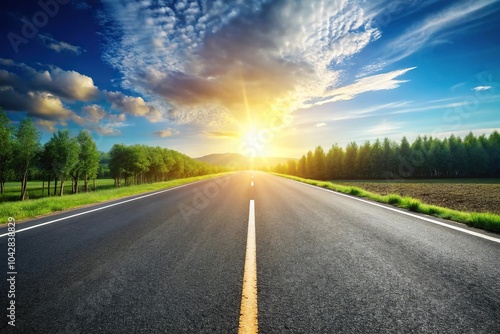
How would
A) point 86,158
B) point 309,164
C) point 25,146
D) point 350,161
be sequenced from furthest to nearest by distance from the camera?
point 309,164
point 350,161
point 86,158
point 25,146

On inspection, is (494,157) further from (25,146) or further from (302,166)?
(25,146)

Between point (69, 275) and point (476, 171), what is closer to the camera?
point (69, 275)

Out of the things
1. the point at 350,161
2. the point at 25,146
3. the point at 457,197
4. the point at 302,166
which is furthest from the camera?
the point at 302,166

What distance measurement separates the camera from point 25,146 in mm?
43000

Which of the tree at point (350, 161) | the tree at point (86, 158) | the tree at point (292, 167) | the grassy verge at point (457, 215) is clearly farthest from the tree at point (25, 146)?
the tree at point (292, 167)

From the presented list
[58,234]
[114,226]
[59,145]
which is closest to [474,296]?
[114,226]

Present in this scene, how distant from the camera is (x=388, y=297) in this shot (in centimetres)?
218

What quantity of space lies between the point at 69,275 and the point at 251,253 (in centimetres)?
244

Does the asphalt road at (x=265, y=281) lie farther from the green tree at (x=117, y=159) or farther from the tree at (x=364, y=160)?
the tree at (x=364, y=160)

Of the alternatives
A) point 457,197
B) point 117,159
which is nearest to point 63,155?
point 117,159

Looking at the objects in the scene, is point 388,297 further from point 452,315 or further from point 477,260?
point 477,260

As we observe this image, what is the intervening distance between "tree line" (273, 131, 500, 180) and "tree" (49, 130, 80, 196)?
80796 millimetres

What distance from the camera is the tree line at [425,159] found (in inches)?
2827

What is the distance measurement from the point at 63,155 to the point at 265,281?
60035 millimetres
